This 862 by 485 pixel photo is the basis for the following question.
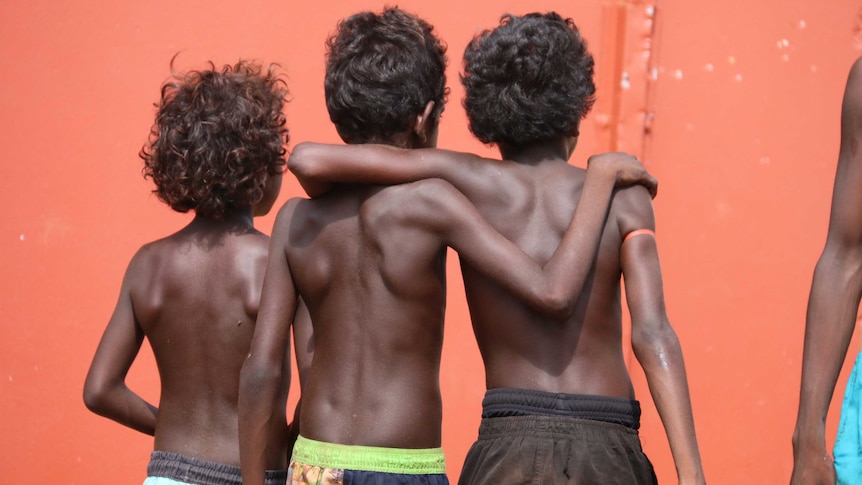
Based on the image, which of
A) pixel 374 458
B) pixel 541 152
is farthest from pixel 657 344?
pixel 374 458

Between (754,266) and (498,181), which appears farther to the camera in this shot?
(754,266)

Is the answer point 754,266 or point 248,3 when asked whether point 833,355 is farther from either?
point 248,3

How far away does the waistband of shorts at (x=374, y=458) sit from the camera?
255 cm

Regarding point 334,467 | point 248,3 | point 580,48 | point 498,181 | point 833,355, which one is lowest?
point 334,467

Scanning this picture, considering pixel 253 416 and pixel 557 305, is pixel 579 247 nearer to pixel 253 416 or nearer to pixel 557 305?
pixel 557 305

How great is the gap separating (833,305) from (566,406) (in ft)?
1.81

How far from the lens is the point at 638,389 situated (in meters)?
4.32

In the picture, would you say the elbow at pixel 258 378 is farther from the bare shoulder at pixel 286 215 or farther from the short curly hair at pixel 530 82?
the short curly hair at pixel 530 82

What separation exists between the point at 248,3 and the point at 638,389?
6.18ft

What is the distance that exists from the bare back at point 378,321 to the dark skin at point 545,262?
8 centimetres

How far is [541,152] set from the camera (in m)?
2.70

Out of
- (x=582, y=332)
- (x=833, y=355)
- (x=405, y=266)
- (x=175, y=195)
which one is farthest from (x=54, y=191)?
(x=833, y=355)

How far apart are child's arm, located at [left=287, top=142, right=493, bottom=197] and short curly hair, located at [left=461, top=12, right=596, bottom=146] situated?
11 centimetres

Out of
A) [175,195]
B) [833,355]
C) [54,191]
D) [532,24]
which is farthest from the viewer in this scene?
[54,191]
